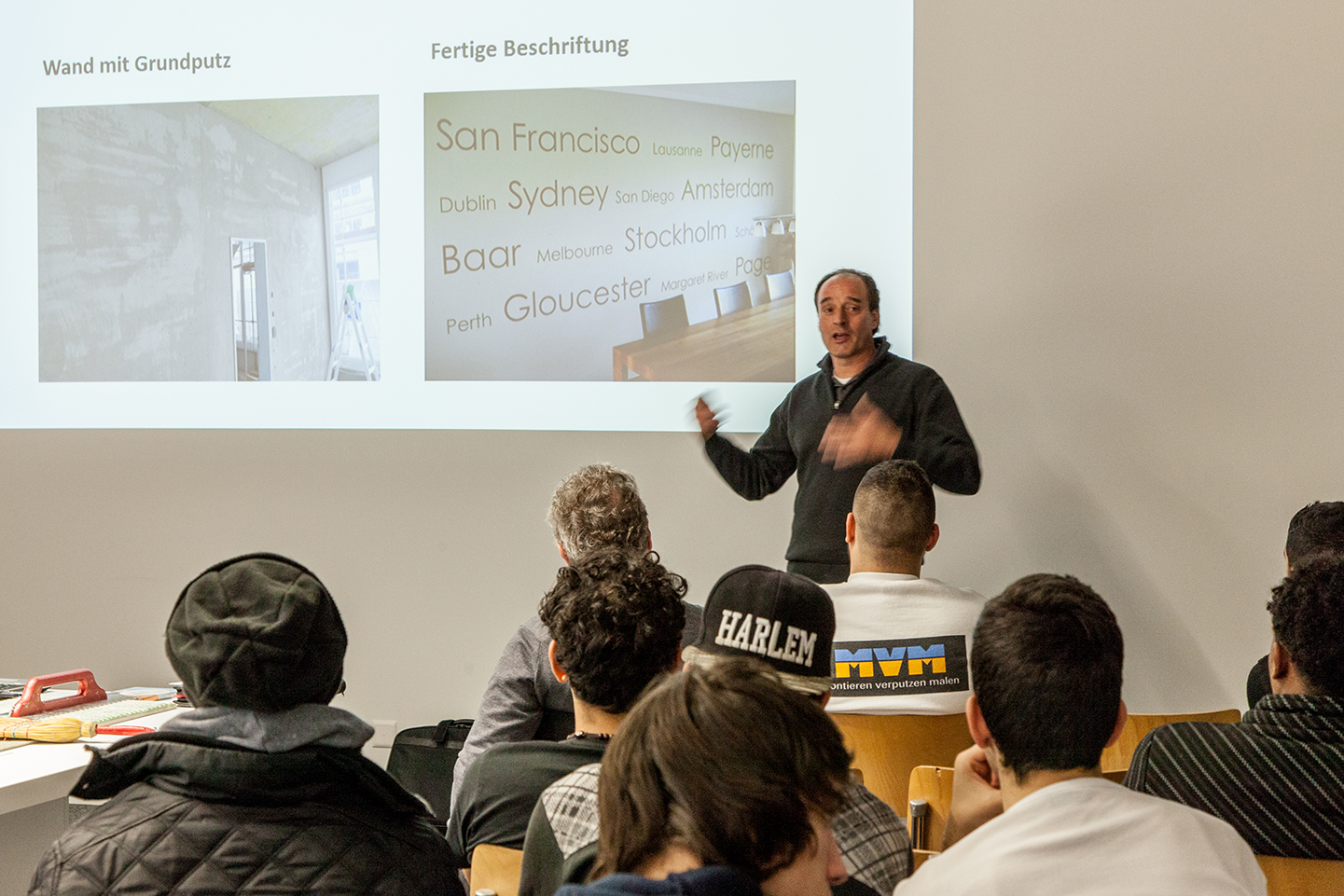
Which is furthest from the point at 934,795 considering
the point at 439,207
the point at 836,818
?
the point at 439,207

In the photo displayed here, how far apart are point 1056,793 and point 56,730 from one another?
2061 mm

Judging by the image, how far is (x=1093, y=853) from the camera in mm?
1077

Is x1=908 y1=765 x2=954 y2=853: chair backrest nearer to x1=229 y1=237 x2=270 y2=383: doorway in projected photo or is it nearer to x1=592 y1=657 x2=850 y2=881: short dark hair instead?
x1=592 y1=657 x2=850 y2=881: short dark hair

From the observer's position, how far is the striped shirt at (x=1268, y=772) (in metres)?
1.39

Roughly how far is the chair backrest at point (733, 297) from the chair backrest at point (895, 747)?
1903 millimetres

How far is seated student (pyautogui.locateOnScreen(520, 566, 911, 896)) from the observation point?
1.19m

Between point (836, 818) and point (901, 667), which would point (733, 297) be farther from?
point (836, 818)

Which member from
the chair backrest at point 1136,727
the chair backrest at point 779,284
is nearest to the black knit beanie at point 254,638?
the chair backrest at point 1136,727

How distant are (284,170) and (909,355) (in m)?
2.21

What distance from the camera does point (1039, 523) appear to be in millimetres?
3490

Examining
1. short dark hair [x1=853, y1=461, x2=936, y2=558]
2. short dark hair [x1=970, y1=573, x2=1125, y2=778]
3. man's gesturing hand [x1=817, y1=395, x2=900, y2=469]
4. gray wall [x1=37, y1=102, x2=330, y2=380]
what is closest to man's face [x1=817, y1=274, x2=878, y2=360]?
man's gesturing hand [x1=817, y1=395, x2=900, y2=469]

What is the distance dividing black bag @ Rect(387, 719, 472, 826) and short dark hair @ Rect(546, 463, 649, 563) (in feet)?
4.35

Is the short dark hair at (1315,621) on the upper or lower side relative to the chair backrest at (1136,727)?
upper

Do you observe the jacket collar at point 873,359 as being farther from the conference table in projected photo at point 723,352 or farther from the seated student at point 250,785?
the seated student at point 250,785
